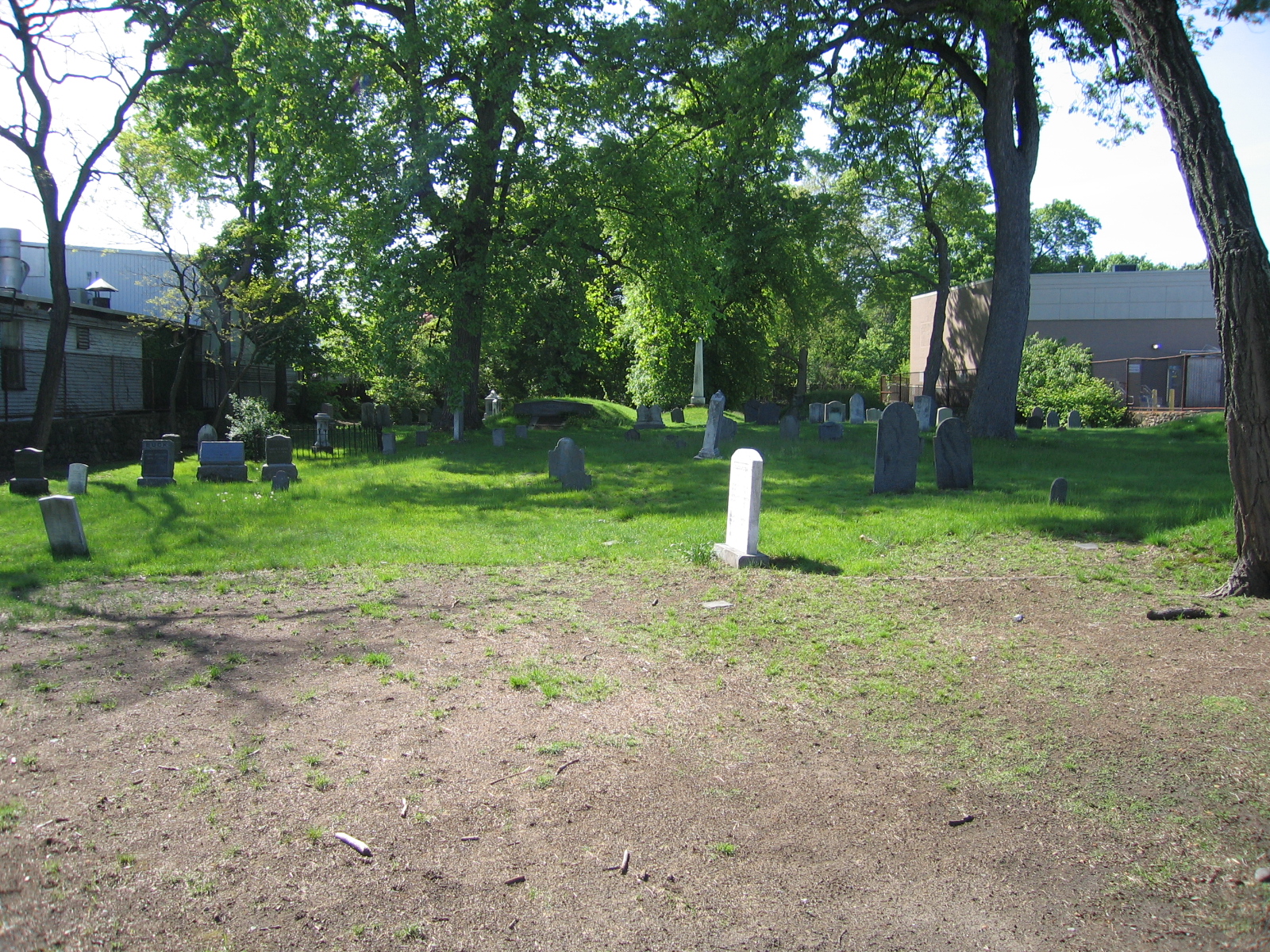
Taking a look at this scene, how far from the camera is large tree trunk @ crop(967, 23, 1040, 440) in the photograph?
18516 millimetres

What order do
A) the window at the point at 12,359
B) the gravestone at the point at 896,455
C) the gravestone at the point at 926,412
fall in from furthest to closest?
the gravestone at the point at 926,412 → the window at the point at 12,359 → the gravestone at the point at 896,455

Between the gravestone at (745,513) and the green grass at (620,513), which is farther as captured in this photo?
the green grass at (620,513)

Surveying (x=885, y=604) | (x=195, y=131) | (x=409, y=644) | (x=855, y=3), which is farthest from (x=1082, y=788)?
(x=195, y=131)

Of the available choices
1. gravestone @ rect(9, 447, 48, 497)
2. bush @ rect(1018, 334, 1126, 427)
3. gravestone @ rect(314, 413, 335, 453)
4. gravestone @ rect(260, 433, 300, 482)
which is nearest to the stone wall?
gravestone @ rect(9, 447, 48, 497)

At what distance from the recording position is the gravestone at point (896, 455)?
1248cm

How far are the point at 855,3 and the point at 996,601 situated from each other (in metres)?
13.8

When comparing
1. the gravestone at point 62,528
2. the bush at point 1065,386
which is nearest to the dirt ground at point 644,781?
the gravestone at point 62,528

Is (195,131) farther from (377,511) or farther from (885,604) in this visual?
(885,604)

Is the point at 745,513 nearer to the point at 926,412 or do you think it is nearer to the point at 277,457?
the point at 277,457

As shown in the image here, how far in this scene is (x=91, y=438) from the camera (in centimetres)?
2395

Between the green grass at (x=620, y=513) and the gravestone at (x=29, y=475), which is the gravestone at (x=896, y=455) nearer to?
the green grass at (x=620, y=513)

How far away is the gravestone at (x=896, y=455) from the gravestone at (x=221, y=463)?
37.8 feet

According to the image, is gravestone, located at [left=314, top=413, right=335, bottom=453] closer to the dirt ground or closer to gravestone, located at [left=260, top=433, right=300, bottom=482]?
gravestone, located at [left=260, top=433, right=300, bottom=482]

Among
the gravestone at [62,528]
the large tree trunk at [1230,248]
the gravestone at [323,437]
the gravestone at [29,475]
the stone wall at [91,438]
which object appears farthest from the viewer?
the gravestone at [323,437]
